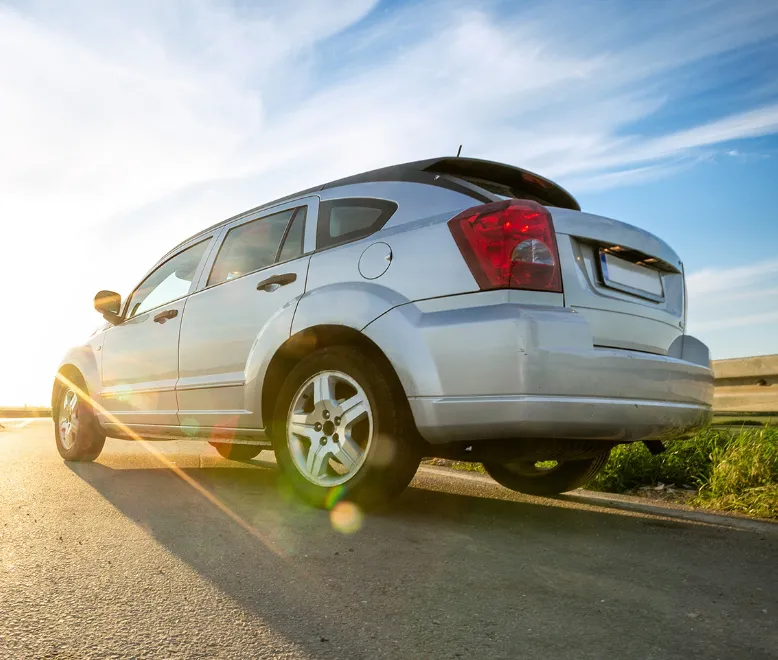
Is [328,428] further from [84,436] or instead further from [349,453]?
[84,436]

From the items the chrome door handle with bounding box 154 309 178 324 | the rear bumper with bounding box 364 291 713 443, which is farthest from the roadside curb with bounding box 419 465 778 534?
the chrome door handle with bounding box 154 309 178 324

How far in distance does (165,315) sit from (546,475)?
2.84 metres

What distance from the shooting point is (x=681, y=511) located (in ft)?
14.1

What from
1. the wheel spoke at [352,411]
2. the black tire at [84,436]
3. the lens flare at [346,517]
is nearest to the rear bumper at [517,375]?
the wheel spoke at [352,411]

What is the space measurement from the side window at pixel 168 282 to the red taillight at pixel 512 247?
2556 mm

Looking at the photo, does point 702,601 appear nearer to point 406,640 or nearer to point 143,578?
point 406,640

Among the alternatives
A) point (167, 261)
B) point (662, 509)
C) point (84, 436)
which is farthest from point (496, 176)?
point (84, 436)

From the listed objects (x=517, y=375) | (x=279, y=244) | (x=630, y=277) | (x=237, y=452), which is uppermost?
(x=279, y=244)

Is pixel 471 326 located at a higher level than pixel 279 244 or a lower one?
lower

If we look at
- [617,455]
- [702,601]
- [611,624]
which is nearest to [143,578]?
[611,624]

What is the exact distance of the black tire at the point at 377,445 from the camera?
3.50 metres

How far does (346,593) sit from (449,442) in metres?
1.14

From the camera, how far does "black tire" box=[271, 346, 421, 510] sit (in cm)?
350

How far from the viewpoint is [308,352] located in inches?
160
